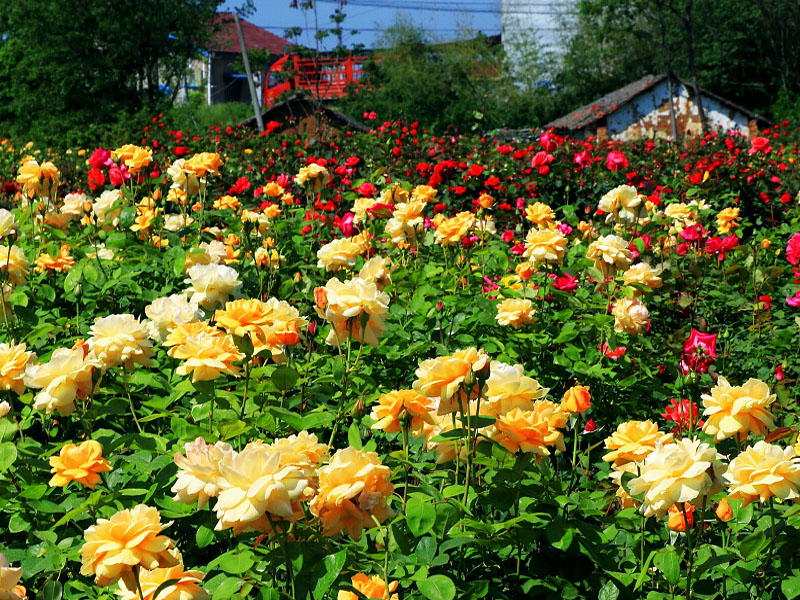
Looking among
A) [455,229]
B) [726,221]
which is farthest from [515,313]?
[726,221]

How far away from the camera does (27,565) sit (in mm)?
1508

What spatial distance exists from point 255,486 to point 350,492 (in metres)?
0.14

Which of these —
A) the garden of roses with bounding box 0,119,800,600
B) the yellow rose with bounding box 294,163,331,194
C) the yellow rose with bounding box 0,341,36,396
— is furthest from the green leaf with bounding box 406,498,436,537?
the yellow rose with bounding box 294,163,331,194

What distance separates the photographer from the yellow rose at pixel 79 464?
56.1 inches

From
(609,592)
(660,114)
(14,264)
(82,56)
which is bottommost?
(609,592)

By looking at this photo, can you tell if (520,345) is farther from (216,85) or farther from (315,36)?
(216,85)

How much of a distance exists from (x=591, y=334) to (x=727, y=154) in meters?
5.34

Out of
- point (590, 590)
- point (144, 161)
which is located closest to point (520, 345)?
point (590, 590)

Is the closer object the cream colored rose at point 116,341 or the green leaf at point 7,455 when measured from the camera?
the green leaf at point 7,455

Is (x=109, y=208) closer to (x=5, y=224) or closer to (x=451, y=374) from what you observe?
(x=5, y=224)

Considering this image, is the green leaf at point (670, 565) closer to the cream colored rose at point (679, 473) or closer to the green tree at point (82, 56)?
the cream colored rose at point (679, 473)

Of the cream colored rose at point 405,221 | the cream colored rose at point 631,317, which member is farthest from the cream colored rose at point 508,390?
the cream colored rose at point 405,221

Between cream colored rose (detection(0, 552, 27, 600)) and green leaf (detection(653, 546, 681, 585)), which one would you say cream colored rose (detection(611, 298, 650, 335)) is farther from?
cream colored rose (detection(0, 552, 27, 600))

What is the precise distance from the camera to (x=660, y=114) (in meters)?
28.5
